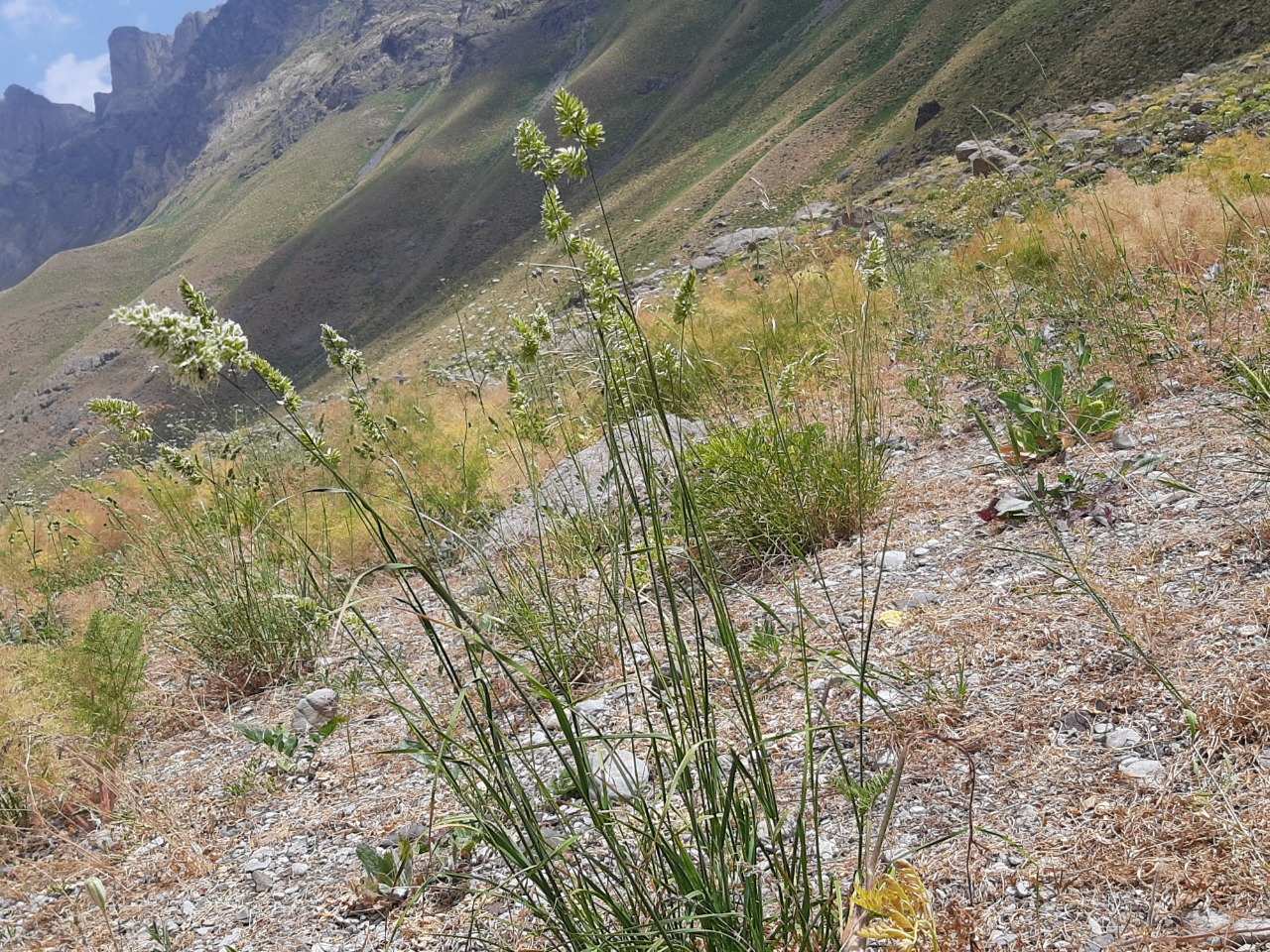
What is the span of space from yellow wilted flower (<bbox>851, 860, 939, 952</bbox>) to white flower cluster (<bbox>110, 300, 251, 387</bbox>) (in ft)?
4.22

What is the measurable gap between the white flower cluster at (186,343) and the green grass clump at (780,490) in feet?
6.69

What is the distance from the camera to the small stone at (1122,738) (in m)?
1.60

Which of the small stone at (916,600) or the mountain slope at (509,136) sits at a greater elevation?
the mountain slope at (509,136)

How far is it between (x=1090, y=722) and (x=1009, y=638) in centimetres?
36

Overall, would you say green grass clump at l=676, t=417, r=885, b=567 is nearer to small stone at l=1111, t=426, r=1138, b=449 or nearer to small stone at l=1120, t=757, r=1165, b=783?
small stone at l=1111, t=426, r=1138, b=449

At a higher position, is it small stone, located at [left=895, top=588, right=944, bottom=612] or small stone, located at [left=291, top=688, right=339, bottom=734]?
small stone, located at [left=291, top=688, right=339, bottom=734]

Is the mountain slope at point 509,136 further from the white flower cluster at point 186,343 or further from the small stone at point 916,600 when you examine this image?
the white flower cluster at point 186,343

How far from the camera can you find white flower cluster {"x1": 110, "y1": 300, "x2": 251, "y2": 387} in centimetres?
114

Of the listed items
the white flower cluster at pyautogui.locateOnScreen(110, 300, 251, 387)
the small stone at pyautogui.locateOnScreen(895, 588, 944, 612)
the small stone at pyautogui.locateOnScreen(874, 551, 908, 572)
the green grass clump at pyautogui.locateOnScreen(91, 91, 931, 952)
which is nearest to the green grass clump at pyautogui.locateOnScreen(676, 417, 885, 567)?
the green grass clump at pyautogui.locateOnScreen(91, 91, 931, 952)

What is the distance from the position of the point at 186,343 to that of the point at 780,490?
7.42ft

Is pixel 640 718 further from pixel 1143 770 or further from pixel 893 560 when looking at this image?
pixel 1143 770

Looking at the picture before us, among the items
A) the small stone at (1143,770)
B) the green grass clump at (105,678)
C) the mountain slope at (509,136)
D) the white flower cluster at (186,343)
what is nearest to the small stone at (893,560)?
the small stone at (1143,770)

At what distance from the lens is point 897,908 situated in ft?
4.00

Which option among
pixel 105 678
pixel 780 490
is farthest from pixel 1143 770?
pixel 105 678
